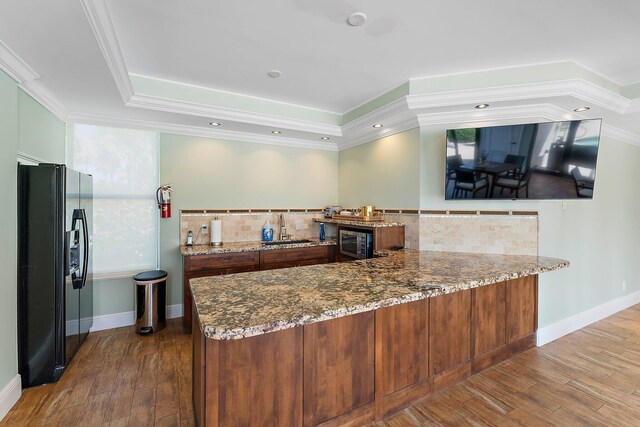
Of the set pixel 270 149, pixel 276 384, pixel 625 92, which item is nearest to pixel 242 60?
pixel 270 149

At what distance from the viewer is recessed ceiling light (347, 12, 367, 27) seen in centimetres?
198

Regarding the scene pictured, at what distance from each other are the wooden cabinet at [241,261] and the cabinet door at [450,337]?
1984 mm

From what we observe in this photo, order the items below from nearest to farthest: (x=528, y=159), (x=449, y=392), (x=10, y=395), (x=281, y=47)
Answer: (x=10, y=395) < (x=449, y=392) < (x=281, y=47) < (x=528, y=159)

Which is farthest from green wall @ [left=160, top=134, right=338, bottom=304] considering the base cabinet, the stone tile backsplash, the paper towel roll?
the base cabinet

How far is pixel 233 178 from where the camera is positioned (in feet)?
13.2

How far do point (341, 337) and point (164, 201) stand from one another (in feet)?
9.46

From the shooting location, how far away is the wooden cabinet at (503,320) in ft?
7.86

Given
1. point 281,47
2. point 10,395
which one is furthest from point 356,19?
point 10,395

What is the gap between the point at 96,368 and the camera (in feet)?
8.34

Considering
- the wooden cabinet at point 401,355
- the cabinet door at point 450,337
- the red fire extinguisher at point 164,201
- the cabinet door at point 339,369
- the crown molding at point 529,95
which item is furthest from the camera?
the red fire extinguisher at point 164,201

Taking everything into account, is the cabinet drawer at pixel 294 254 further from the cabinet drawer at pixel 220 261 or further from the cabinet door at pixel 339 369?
the cabinet door at pixel 339 369

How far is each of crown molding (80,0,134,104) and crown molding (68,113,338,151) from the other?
2.64 ft

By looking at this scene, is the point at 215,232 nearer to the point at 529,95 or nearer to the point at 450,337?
the point at 450,337

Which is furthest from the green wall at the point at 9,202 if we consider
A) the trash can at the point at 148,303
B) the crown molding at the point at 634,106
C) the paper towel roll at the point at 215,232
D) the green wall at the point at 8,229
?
the crown molding at the point at 634,106
